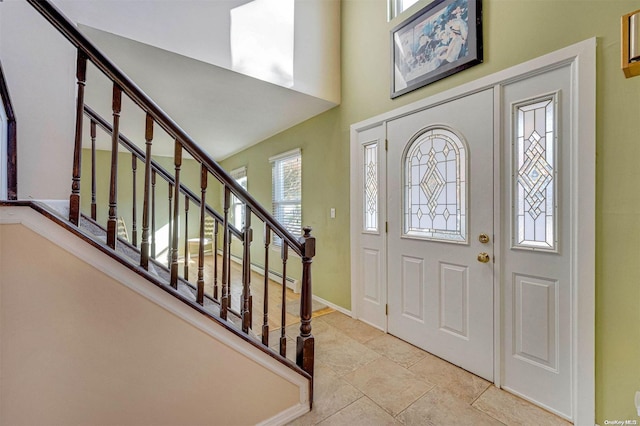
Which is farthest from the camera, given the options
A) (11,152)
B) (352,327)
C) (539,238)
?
(352,327)

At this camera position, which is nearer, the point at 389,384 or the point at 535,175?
the point at 535,175

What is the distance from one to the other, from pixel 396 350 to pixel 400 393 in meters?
0.49

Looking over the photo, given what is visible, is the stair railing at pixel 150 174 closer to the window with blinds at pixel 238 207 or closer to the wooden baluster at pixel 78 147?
the wooden baluster at pixel 78 147

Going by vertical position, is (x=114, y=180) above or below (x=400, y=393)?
above

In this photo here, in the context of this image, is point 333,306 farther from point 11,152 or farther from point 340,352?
point 11,152

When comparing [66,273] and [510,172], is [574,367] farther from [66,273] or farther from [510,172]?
[66,273]

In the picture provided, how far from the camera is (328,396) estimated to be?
1649mm

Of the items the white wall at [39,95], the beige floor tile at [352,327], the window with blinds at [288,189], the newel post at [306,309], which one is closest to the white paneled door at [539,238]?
the beige floor tile at [352,327]

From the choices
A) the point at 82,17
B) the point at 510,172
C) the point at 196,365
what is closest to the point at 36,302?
the point at 196,365

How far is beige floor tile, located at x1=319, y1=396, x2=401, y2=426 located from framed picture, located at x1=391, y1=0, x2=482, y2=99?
90.3 inches

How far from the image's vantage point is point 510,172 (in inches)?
66.4

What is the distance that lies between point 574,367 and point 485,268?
2.11 feet

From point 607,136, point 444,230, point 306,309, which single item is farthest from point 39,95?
point 607,136

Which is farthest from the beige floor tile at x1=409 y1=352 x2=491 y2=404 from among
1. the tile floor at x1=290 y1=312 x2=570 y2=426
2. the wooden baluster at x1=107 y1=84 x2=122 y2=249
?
the wooden baluster at x1=107 y1=84 x2=122 y2=249
